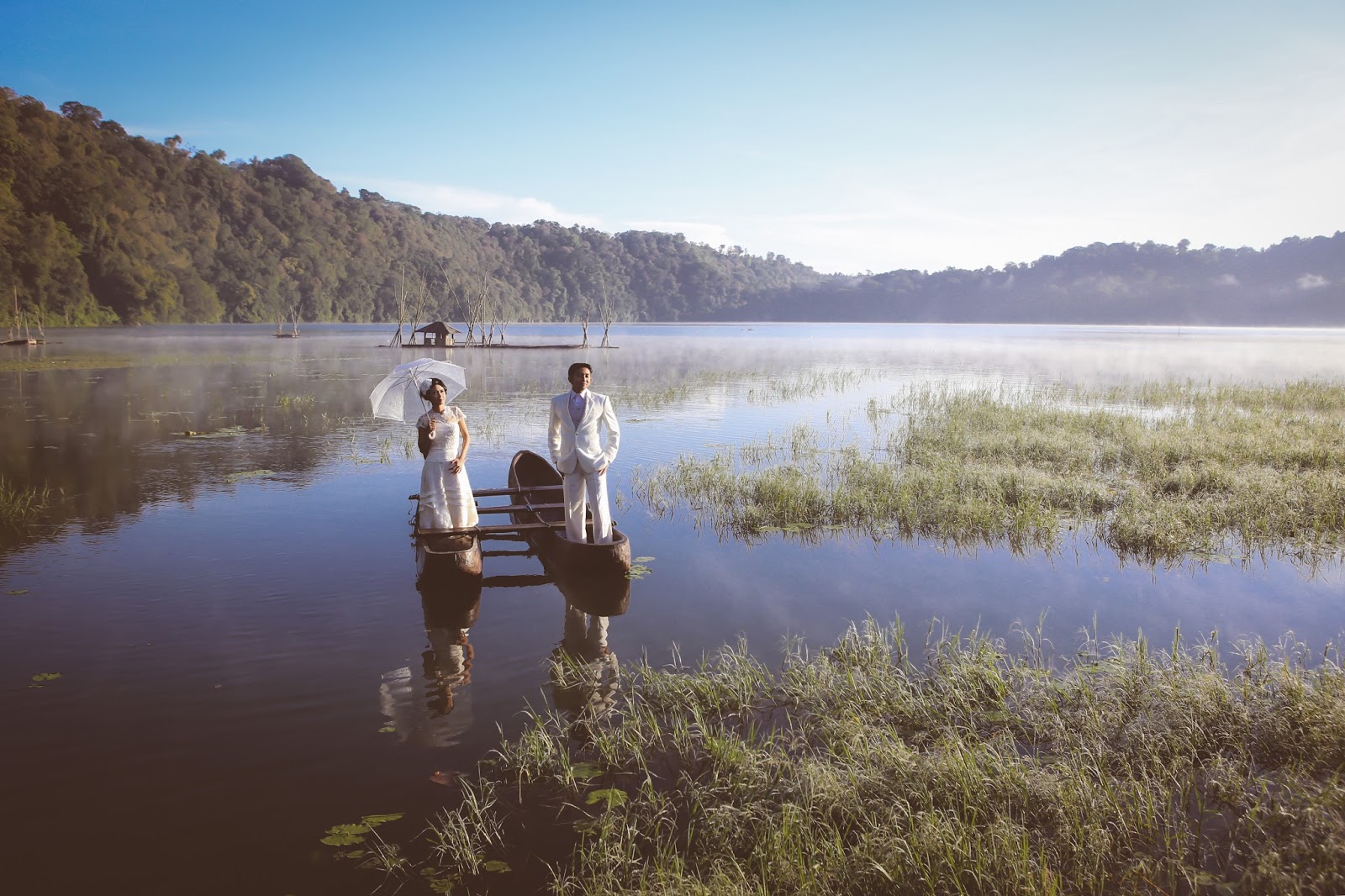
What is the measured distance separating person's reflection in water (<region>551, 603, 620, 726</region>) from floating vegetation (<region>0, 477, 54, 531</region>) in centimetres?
854

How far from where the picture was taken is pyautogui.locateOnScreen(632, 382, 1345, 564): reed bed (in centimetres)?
1112

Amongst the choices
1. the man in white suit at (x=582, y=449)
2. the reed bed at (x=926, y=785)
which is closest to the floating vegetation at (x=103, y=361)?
the man in white suit at (x=582, y=449)

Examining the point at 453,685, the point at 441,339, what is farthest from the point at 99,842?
the point at 441,339

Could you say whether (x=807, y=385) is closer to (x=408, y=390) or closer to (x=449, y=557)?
(x=408, y=390)

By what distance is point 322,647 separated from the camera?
7.21 metres

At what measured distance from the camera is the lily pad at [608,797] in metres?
4.89

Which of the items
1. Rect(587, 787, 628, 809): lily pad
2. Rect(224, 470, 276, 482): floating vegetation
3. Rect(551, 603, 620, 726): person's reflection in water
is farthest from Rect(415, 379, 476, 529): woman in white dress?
Rect(224, 470, 276, 482): floating vegetation

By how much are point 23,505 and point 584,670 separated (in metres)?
10.2

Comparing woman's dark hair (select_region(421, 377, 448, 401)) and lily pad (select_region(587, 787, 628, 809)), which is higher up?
woman's dark hair (select_region(421, 377, 448, 401))

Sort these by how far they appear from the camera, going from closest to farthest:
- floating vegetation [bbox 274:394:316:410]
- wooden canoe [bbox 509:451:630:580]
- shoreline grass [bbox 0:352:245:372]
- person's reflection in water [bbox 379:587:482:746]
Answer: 1. person's reflection in water [bbox 379:587:482:746]
2. wooden canoe [bbox 509:451:630:580]
3. floating vegetation [bbox 274:394:316:410]
4. shoreline grass [bbox 0:352:245:372]

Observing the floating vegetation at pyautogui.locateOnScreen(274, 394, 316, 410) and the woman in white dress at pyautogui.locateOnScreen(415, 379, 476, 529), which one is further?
the floating vegetation at pyautogui.locateOnScreen(274, 394, 316, 410)

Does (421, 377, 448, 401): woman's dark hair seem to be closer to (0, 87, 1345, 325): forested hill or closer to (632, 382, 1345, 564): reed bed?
(632, 382, 1345, 564): reed bed

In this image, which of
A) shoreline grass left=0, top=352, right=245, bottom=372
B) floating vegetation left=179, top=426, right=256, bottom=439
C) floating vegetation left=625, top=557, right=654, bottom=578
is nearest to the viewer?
floating vegetation left=625, top=557, right=654, bottom=578

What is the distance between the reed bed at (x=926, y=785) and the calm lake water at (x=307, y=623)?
736mm
